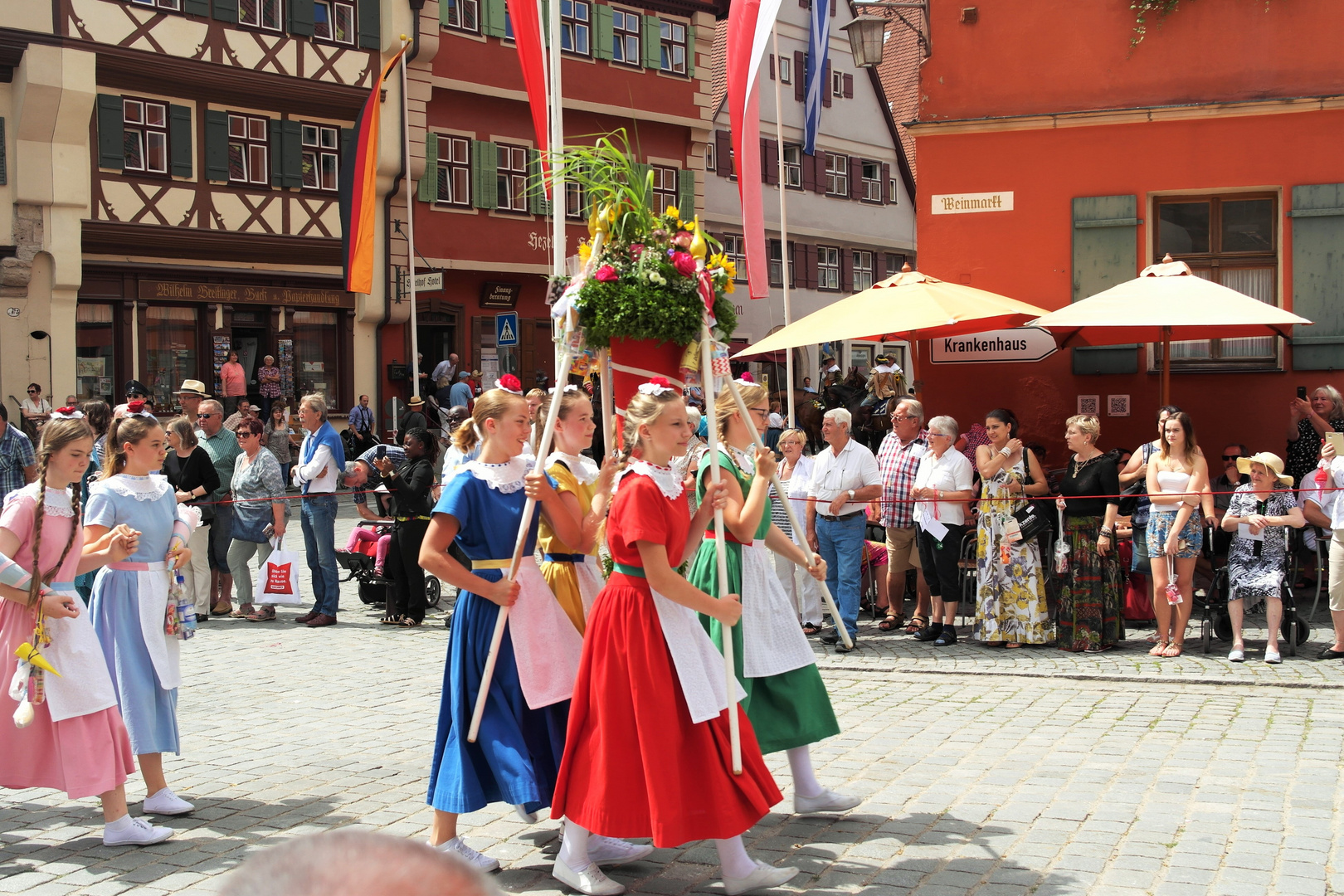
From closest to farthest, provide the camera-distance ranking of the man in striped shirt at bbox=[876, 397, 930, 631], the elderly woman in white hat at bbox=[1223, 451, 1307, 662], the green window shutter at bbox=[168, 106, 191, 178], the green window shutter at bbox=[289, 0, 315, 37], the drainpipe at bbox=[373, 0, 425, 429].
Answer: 1. the elderly woman in white hat at bbox=[1223, 451, 1307, 662]
2. the man in striped shirt at bbox=[876, 397, 930, 631]
3. the green window shutter at bbox=[168, 106, 191, 178]
4. the green window shutter at bbox=[289, 0, 315, 37]
5. the drainpipe at bbox=[373, 0, 425, 429]

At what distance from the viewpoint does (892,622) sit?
1073 centimetres

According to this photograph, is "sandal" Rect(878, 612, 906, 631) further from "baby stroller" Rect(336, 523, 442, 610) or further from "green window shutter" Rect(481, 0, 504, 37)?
"green window shutter" Rect(481, 0, 504, 37)

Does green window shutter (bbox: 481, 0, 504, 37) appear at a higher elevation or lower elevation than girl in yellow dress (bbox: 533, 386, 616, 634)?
higher

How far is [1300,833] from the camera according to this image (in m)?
5.14

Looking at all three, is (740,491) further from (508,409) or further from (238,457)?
(238,457)

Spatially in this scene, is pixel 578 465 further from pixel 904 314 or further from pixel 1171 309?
pixel 1171 309

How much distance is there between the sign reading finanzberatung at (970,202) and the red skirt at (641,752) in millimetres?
10068

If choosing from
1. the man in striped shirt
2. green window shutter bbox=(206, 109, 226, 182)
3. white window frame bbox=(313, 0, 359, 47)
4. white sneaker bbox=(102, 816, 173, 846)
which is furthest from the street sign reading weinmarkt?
white window frame bbox=(313, 0, 359, 47)

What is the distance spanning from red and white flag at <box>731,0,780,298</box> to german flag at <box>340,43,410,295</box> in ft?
33.1

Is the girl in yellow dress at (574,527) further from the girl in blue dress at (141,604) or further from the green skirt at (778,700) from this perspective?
the girl in blue dress at (141,604)

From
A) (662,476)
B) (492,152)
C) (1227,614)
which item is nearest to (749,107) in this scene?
(1227,614)

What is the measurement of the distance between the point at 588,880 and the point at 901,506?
6355 mm

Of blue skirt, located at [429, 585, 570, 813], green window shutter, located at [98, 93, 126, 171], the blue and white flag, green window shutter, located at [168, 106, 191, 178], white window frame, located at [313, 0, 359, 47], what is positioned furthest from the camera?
white window frame, located at [313, 0, 359, 47]

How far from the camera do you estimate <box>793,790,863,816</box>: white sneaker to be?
5.51 metres
